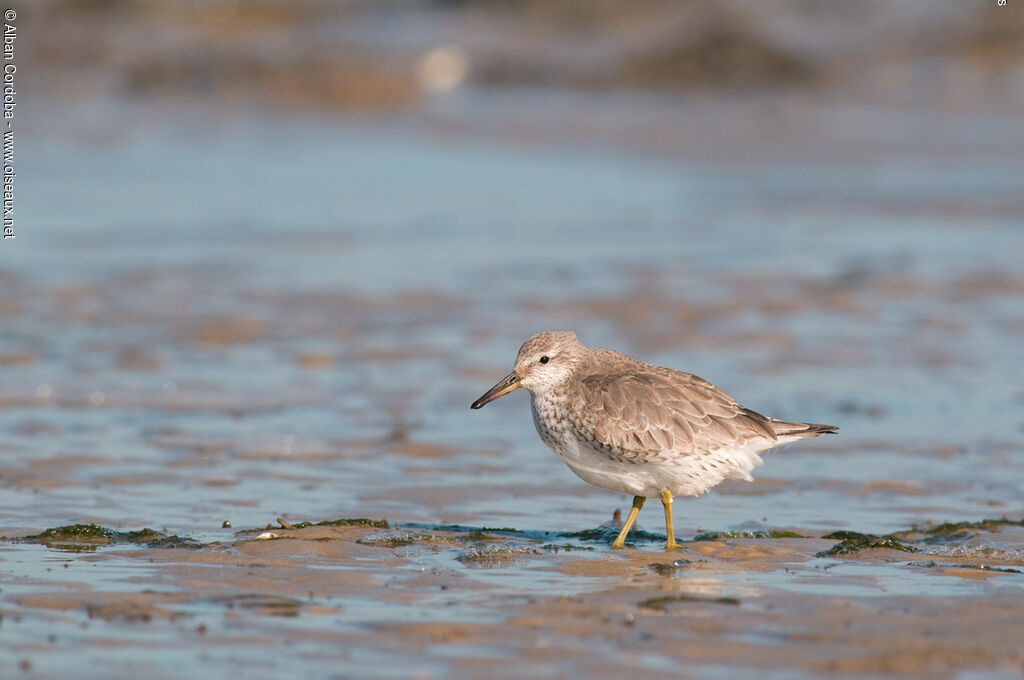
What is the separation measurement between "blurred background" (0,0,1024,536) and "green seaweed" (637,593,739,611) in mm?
1770

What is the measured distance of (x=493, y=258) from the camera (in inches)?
595

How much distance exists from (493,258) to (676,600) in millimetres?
9358

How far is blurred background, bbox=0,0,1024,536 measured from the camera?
8.71 meters

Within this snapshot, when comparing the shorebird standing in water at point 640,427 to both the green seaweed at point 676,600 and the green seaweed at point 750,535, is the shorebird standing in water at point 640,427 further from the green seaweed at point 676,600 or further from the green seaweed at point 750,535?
the green seaweed at point 676,600

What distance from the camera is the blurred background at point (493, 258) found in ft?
28.6

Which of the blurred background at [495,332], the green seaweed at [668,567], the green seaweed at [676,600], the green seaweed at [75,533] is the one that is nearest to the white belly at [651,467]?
the blurred background at [495,332]

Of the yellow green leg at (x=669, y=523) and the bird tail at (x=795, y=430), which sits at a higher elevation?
the bird tail at (x=795, y=430)

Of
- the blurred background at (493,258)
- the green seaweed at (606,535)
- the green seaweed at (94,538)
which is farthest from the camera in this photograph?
the blurred background at (493,258)

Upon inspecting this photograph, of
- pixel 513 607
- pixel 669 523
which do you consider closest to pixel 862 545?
pixel 669 523

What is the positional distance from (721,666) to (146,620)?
2.13m

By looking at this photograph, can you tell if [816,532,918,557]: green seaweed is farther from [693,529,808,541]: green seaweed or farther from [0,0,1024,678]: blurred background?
[693,529,808,541]: green seaweed

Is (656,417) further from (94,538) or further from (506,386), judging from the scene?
(94,538)

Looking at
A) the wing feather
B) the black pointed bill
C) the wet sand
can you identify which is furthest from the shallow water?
the black pointed bill

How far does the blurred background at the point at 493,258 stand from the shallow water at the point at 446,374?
0.05 m
